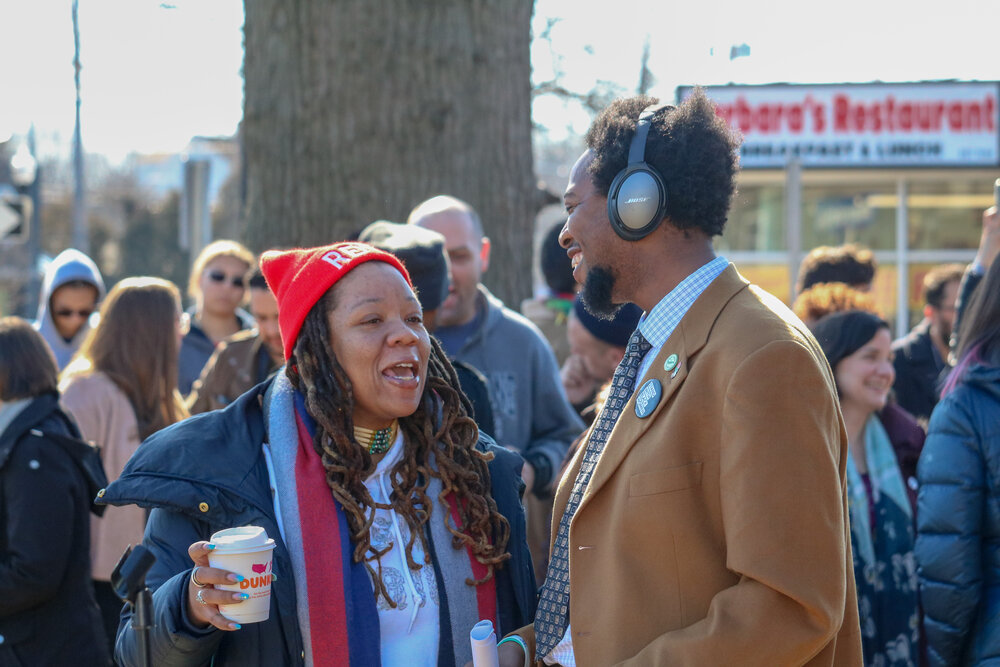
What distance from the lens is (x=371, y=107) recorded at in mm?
5547

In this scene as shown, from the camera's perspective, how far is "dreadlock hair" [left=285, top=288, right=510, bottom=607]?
2607 millimetres

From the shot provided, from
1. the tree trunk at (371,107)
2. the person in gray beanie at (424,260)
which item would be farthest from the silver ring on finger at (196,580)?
the tree trunk at (371,107)

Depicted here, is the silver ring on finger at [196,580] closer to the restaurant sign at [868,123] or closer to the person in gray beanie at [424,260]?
the person in gray beanie at [424,260]

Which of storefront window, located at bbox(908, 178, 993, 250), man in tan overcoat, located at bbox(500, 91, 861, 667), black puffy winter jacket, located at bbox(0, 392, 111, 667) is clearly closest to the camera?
man in tan overcoat, located at bbox(500, 91, 861, 667)

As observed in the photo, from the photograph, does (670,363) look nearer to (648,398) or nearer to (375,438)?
(648,398)

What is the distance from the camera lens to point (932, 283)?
6664mm

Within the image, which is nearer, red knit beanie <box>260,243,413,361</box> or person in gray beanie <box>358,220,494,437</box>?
red knit beanie <box>260,243,413,361</box>

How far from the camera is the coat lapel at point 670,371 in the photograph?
6.77ft

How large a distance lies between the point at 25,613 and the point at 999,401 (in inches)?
133

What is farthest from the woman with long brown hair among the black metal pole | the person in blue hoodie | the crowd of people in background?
the black metal pole

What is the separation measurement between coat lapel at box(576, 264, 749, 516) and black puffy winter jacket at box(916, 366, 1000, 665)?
1585 millimetres

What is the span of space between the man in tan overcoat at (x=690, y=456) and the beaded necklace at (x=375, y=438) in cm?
60

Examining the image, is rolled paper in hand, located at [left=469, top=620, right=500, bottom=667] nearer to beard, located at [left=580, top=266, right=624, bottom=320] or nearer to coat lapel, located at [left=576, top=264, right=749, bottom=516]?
coat lapel, located at [left=576, top=264, right=749, bottom=516]

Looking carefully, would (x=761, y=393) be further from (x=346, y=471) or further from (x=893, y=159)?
(x=893, y=159)
